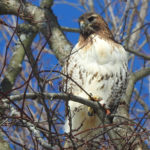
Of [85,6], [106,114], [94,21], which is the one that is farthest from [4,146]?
[85,6]

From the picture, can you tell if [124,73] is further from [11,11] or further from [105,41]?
[11,11]

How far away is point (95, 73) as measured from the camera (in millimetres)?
4086

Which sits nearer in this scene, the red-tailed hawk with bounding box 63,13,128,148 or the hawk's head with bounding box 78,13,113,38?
the red-tailed hawk with bounding box 63,13,128,148

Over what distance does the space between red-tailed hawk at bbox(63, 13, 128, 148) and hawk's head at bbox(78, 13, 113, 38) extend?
79 mm

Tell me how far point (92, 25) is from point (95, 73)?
0.86m

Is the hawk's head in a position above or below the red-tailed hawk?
above

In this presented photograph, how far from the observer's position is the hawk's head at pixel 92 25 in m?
4.54

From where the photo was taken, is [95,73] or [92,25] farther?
[92,25]

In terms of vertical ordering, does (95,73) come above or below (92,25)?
below

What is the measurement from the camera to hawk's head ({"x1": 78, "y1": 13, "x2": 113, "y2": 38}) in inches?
179

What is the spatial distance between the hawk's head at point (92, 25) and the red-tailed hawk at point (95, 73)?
8 cm

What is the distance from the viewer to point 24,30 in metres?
5.23

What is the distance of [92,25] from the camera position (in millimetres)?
4645

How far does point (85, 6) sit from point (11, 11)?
4.75m
